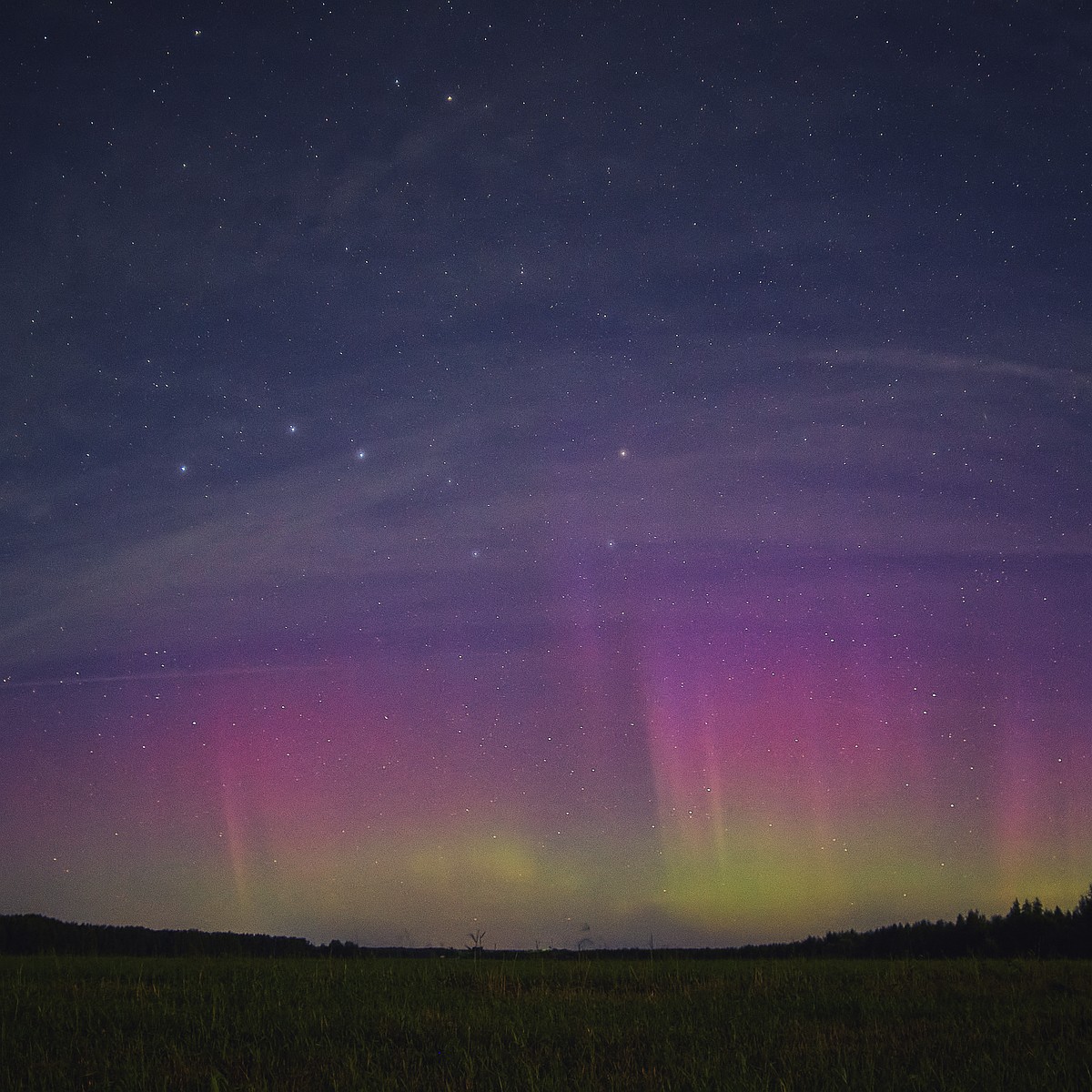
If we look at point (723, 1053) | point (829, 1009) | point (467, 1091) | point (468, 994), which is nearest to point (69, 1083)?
point (467, 1091)

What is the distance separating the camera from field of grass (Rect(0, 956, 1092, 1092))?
671 cm

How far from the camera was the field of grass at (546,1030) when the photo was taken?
6715 millimetres

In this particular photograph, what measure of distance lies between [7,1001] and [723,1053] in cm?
794

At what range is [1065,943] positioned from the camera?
1870 inches

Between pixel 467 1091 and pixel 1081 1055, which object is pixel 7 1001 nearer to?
pixel 467 1091

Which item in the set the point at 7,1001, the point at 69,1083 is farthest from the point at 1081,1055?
the point at 7,1001

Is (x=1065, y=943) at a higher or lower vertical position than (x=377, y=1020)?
lower

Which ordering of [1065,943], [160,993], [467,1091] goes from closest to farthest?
[467,1091] → [160,993] → [1065,943]

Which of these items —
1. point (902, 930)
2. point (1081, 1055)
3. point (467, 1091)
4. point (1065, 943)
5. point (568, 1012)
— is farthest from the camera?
point (902, 930)

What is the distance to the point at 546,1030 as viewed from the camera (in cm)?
857

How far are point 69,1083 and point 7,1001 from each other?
483 cm

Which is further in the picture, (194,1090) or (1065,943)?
(1065,943)

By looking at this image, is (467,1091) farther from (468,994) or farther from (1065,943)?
(1065,943)

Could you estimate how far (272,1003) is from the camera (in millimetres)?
9914
